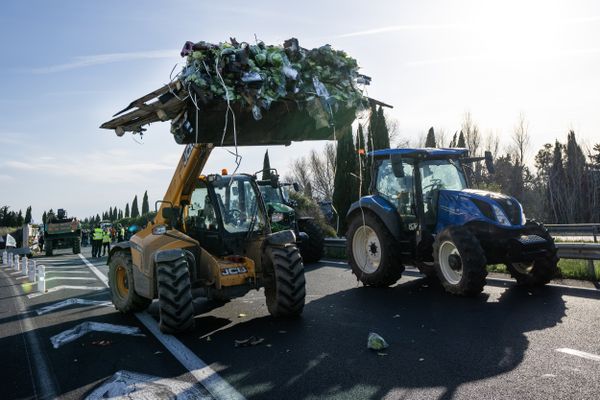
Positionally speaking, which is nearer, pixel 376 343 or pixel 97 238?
pixel 376 343

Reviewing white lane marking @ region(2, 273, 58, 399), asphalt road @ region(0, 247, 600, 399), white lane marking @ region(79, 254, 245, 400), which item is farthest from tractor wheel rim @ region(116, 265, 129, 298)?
white lane marking @ region(79, 254, 245, 400)

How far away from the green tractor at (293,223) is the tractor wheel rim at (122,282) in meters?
5.19

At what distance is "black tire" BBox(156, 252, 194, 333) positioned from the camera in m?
6.25

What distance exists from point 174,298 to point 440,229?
15.7ft

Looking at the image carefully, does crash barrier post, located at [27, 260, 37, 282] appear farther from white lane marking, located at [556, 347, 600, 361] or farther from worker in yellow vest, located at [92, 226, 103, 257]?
white lane marking, located at [556, 347, 600, 361]

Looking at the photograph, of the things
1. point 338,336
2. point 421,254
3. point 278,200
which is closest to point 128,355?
A: point 338,336

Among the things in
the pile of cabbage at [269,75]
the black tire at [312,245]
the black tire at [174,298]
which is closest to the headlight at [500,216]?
the pile of cabbage at [269,75]

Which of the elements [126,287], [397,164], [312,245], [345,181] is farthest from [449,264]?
[345,181]

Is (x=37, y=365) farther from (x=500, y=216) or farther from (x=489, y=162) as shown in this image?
(x=489, y=162)

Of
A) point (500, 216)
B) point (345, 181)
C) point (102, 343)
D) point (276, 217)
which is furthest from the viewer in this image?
point (345, 181)

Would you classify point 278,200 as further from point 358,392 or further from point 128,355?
point 358,392

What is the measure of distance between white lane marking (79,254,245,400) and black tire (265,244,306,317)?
4.80 feet

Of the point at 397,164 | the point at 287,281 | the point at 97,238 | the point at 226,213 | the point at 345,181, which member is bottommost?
the point at 97,238

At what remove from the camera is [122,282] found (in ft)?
28.1
